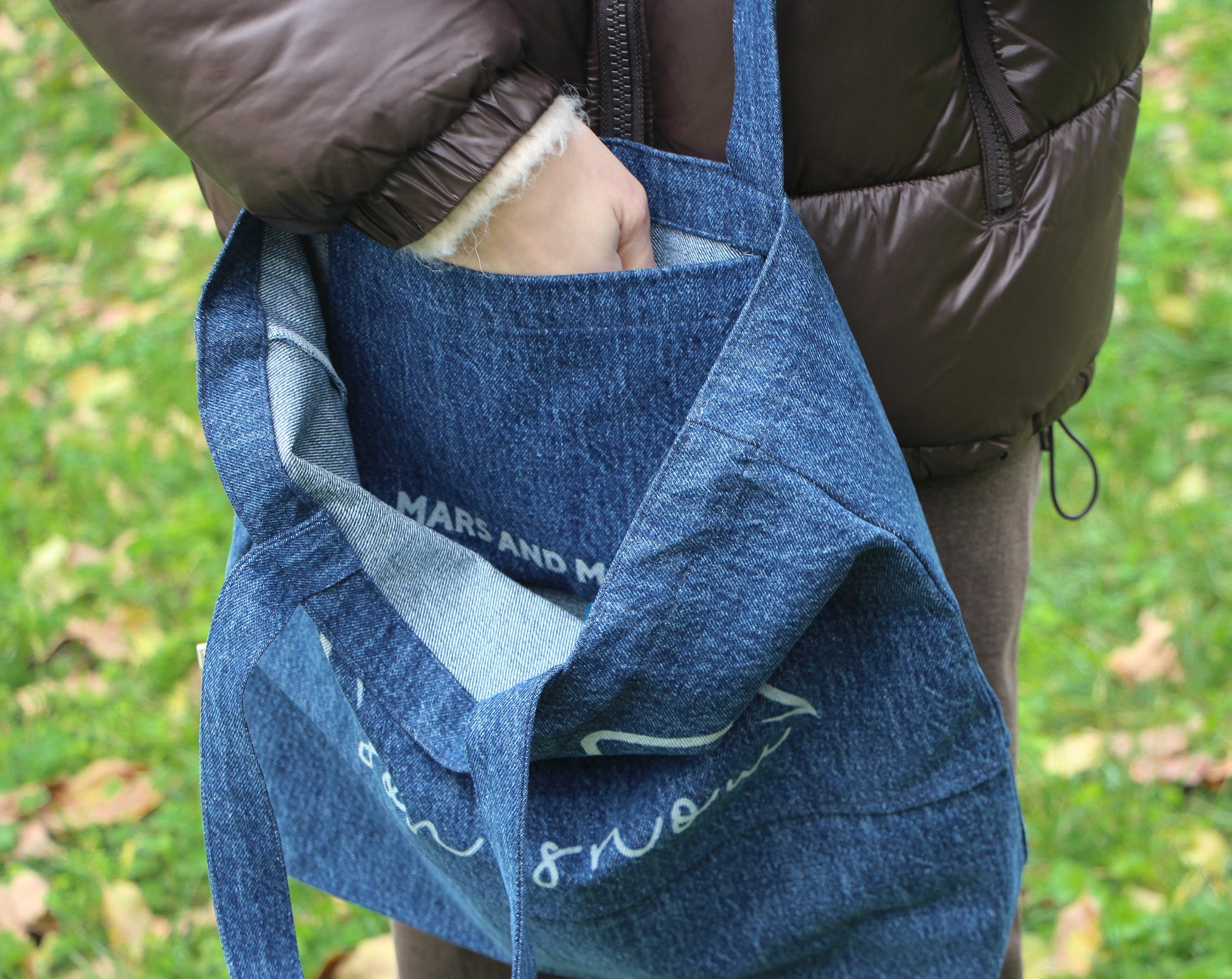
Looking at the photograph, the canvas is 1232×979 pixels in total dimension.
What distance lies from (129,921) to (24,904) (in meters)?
0.19

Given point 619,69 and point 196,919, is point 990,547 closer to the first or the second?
point 619,69

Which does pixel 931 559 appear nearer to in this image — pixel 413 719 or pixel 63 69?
pixel 413 719

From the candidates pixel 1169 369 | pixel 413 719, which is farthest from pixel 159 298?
pixel 413 719

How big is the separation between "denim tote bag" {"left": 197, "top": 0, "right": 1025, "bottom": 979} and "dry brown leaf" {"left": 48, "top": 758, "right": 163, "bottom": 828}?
4.26ft

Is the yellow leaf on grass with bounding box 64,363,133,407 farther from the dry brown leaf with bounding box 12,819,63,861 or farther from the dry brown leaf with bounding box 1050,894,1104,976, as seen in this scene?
the dry brown leaf with bounding box 1050,894,1104,976

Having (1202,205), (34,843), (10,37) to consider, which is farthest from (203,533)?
(10,37)

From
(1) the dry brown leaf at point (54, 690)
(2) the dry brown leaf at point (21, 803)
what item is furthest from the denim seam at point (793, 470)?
(1) the dry brown leaf at point (54, 690)

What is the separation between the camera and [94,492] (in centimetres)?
270

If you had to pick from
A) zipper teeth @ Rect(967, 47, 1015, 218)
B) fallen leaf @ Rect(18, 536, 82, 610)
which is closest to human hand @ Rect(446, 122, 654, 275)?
zipper teeth @ Rect(967, 47, 1015, 218)

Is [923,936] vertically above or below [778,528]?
below

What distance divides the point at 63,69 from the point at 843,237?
158 inches

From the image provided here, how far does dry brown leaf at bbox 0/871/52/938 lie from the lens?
1.90 m

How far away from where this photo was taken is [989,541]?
1.04 m

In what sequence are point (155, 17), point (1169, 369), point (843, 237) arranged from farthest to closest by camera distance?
point (1169, 369)
point (843, 237)
point (155, 17)
